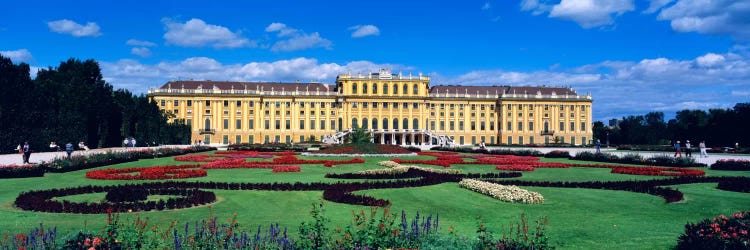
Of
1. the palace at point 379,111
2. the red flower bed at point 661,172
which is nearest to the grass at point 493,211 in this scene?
the red flower bed at point 661,172

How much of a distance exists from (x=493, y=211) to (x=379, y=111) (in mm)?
76567

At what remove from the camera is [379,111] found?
8869 cm

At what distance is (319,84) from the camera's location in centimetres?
9300

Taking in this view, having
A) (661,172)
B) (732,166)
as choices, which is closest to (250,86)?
(732,166)


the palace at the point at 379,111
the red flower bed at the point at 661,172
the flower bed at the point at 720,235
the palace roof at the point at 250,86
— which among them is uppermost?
the palace roof at the point at 250,86

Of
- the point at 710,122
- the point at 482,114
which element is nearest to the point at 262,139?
the point at 482,114

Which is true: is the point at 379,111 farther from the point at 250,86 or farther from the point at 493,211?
the point at 493,211

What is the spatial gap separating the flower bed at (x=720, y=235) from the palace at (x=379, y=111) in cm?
7344

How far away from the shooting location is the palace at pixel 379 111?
85.7 meters

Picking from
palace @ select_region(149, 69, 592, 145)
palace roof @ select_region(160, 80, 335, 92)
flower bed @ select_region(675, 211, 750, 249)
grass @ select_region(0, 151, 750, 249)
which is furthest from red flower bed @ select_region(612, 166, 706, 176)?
palace roof @ select_region(160, 80, 335, 92)

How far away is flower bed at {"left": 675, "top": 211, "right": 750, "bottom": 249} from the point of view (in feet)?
23.7

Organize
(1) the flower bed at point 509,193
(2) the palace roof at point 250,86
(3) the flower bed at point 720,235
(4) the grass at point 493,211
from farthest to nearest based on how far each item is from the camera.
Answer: (2) the palace roof at point 250,86 → (1) the flower bed at point 509,193 → (4) the grass at point 493,211 → (3) the flower bed at point 720,235

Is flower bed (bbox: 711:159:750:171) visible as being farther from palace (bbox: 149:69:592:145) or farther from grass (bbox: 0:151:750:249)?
palace (bbox: 149:69:592:145)

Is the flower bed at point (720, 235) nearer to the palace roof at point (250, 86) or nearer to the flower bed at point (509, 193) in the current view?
the flower bed at point (509, 193)
